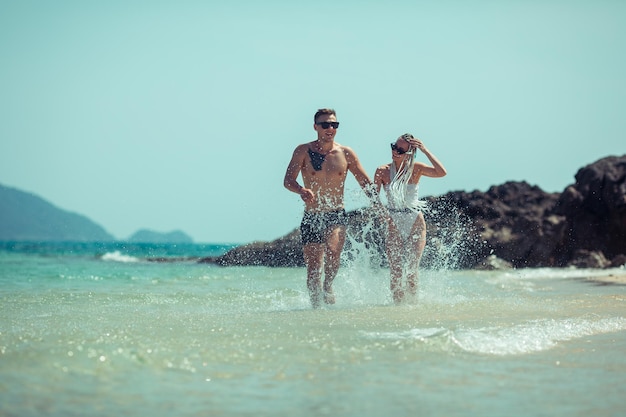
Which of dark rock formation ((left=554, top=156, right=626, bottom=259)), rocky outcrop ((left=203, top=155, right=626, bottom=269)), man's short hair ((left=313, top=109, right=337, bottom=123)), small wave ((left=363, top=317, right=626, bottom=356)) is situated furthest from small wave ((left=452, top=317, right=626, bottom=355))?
dark rock formation ((left=554, top=156, right=626, bottom=259))

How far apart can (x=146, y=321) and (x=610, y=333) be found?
394 centimetres

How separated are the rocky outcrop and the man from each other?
12.6 m

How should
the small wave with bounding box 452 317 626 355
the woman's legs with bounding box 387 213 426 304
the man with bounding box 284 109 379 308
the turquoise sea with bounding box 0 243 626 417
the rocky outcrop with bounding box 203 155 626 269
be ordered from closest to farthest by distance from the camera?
1. the turquoise sea with bounding box 0 243 626 417
2. the small wave with bounding box 452 317 626 355
3. the man with bounding box 284 109 379 308
4. the woman's legs with bounding box 387 213 426 304
5. the rocky outcrop with bounding box 203 155 626 269

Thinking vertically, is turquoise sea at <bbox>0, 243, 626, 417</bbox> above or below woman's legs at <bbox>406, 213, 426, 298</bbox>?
below

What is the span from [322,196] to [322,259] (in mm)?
679

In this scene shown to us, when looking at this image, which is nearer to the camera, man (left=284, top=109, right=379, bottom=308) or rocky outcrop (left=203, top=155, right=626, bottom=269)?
man (left=284, top=109, right=379, bottom=308)

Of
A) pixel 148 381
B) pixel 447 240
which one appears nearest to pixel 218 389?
pixel 148 381

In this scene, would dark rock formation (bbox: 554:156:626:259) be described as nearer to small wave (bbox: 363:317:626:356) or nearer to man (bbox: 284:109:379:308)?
man (bbox: 284:109:379:308)

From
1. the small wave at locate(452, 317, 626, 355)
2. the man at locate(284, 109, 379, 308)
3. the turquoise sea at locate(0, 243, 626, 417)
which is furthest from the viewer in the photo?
the man at locate(284, 109, 379, 308)

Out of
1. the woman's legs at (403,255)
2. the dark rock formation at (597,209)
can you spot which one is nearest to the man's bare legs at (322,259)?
the woman's legs at (403,255)

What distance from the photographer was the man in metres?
8.44

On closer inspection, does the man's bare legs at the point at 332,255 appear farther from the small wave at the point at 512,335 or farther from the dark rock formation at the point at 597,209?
the dark rock formation at the point at 597,209

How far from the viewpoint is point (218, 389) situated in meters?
4.22

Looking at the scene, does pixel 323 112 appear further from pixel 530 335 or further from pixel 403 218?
pixel 530 335
